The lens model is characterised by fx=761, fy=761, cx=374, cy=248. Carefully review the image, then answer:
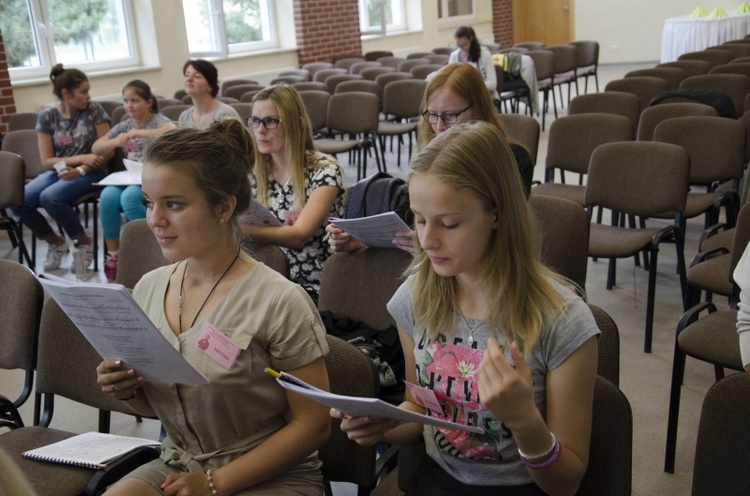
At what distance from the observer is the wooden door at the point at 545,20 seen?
14977 millimetres

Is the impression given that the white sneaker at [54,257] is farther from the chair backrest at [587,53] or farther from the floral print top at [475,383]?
the chair backrest at [587,53]

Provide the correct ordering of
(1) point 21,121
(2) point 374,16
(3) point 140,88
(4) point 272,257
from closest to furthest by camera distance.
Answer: (4) point 272,257 → (3) point 140,88 → (1) point 21,121 → (2) point 374,16

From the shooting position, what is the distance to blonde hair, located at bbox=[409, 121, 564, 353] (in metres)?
1.43

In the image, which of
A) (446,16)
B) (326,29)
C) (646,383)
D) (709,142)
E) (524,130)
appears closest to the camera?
(646,383)

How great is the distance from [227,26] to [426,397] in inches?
364

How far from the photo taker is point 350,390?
1.78m

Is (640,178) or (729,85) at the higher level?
(729,85)

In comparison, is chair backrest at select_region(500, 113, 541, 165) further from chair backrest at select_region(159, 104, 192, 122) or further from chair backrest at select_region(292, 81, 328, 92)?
chair backrest at select_region(292, 81, 328, 92)

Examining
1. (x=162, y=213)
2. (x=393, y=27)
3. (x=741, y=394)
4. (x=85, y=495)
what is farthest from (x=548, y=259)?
(x=393, y=27)

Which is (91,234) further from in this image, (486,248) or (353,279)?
(486,248)

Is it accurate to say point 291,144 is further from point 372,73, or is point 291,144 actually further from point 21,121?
point 372,73

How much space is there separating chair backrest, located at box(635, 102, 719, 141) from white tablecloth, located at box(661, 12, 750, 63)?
700cm

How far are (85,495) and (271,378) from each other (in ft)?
1.89

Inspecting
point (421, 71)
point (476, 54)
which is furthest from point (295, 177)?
point (421, 71)
